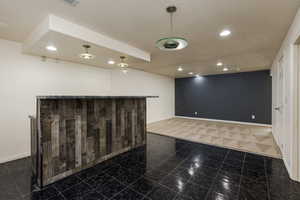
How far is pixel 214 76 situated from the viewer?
7.08 meters

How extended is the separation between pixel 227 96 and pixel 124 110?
5636 mm

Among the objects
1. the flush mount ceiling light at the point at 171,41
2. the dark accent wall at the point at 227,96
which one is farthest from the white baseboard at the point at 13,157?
the dark accent wall at the point at 227,96

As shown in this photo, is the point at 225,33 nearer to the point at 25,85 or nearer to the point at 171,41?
the point at 171,41

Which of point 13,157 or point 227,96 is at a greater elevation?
point 227,96

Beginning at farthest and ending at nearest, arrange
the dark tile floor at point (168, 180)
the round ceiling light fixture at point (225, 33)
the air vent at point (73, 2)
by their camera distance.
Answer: the round ceiling light fixture at point (225, 33) < the dark tile floor at point (168, 180) < the air vent at point (73, 2)

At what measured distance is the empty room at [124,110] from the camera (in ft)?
6.22

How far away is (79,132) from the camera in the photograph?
2445 mm

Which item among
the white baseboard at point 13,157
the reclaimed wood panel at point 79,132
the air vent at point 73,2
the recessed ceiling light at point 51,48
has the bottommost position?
the white baseboard at point 13,157

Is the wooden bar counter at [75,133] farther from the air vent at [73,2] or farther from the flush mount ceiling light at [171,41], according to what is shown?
the flush mount ceiling light at [171,41]

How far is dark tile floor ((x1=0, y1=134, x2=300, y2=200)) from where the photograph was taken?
6.03ft

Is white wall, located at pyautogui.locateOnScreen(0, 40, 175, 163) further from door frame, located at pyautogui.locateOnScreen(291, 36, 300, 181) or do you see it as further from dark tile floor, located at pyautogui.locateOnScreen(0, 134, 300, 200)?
door frame, located at pyautogui.locateOnScreen(291, 36, 300, 181)

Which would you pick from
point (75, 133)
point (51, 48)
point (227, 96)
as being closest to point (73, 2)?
Answer: point (51, 48)

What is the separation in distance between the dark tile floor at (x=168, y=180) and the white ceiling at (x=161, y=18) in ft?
8.28

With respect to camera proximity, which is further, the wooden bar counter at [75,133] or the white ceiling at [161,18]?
the wooden bar counter at [75,133]
